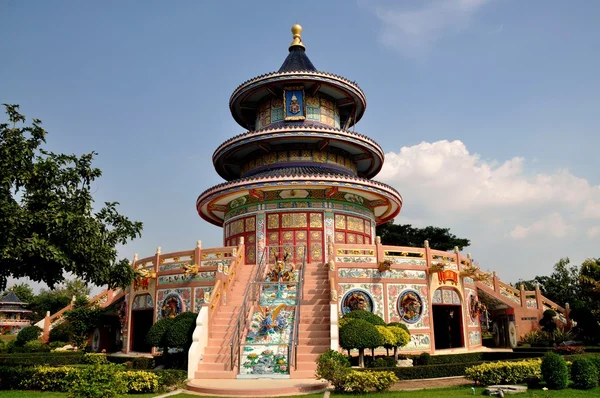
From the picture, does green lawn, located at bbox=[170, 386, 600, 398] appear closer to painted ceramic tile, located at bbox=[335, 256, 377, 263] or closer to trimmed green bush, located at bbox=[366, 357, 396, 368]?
trimmed green bush, located at bbox=[366, 357, 396, 368]

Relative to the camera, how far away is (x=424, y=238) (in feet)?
173

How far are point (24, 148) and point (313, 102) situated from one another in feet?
63.4

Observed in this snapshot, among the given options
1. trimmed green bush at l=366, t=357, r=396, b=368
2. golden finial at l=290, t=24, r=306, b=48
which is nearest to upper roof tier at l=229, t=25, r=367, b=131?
golden finial at l=290, t=24, r=306, b=48

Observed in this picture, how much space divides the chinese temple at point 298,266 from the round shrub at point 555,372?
259 inches

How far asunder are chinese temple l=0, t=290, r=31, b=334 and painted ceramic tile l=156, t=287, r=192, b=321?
167 ft

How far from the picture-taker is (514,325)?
2936 centimetres

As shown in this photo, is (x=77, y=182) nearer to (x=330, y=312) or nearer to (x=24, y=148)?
(x=24, y=148)

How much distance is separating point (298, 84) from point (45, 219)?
63.4 feet

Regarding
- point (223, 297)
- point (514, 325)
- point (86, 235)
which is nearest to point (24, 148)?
point (86, 235)

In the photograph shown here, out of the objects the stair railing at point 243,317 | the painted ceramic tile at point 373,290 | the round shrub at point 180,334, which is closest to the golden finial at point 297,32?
the stair railing at point 243,317

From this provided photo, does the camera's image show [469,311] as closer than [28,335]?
Yes

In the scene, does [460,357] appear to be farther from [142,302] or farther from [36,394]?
[36,394]

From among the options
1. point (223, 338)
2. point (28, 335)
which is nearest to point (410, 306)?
point (223, 338)

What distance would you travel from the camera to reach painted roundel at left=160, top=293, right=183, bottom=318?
72.9 feet
